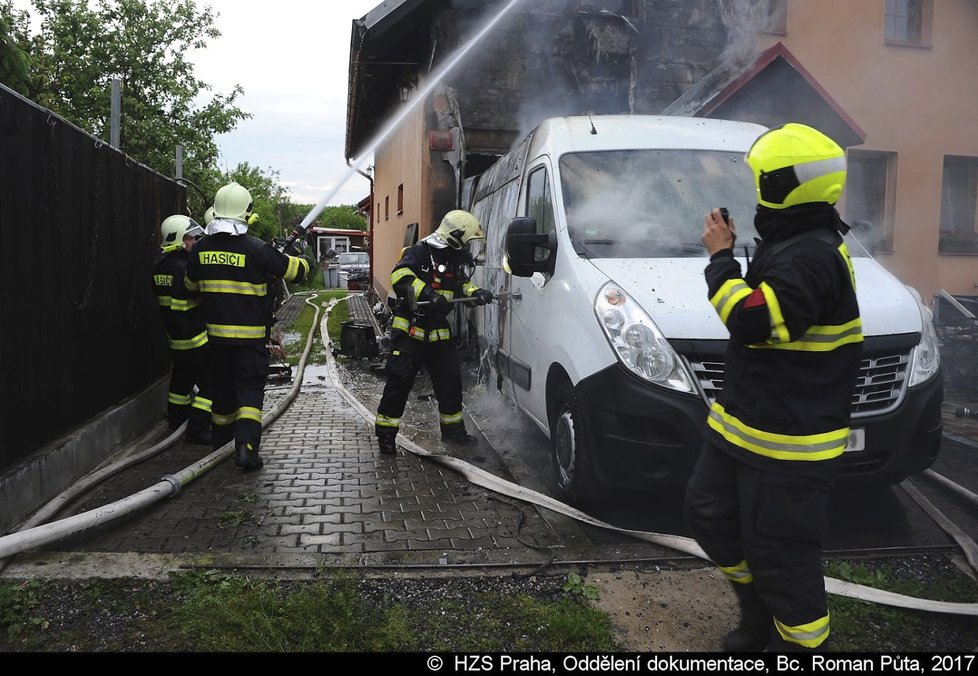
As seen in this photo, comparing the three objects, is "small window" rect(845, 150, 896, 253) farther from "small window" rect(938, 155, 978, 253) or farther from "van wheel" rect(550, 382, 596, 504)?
"van wheel" rect(550, 382, 596, 504)

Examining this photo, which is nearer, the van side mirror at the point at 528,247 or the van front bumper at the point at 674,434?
the van front bumper at the point at 674,434

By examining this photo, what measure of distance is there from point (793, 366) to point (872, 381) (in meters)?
1.63

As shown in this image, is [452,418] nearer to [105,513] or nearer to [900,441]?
[105,513]

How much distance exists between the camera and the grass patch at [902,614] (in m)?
3.07

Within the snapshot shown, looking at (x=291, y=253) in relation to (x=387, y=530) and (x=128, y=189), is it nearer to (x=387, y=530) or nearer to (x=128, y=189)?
(x=128, y=189)

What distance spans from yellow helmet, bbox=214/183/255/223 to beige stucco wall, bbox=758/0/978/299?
10.6 metres

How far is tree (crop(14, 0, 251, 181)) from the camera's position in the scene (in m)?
19.2

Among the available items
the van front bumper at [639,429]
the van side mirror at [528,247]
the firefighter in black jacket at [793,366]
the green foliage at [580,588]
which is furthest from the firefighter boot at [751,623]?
the van side mirror at [528,247]

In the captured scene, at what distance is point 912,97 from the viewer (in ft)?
42.9

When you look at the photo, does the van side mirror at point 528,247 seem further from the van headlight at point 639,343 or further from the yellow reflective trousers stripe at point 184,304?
the yellow reflective trousers stripe at point 184,304

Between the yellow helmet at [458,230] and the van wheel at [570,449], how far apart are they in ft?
5.92

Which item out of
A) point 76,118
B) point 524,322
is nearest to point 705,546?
point 524,322

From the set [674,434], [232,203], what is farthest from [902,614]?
[232,203]
